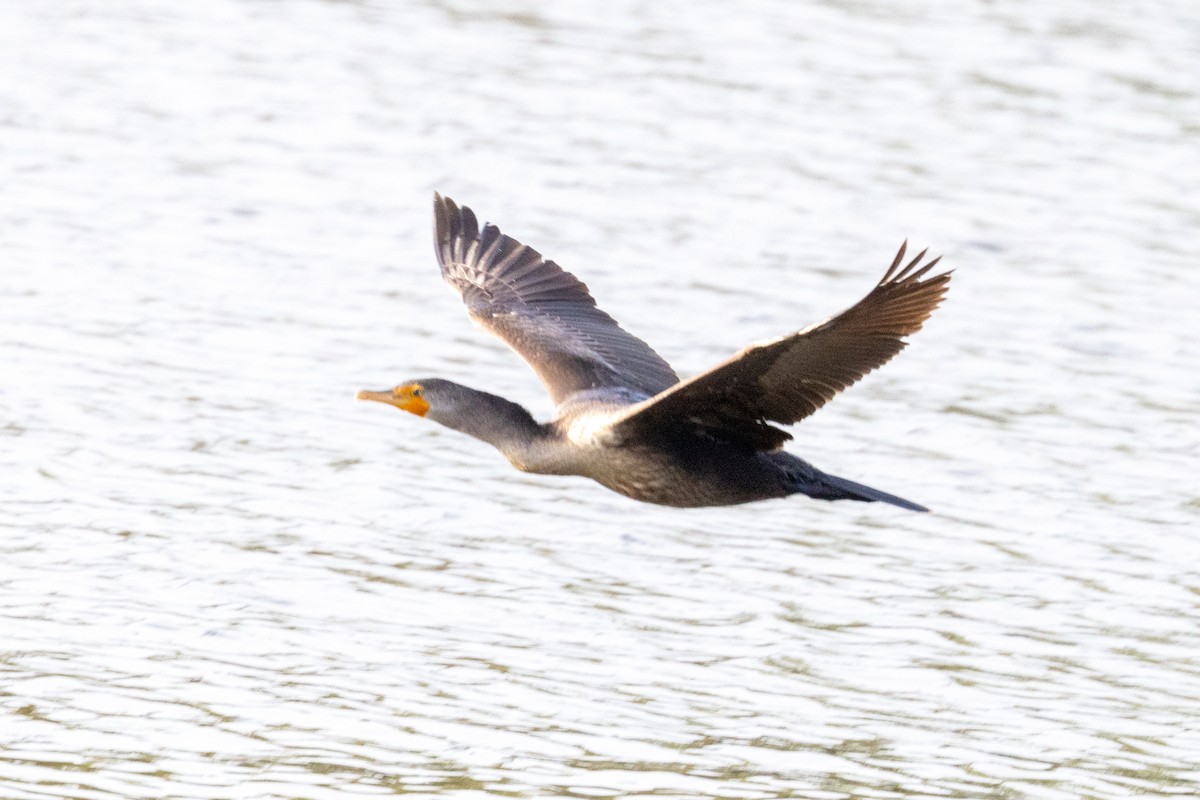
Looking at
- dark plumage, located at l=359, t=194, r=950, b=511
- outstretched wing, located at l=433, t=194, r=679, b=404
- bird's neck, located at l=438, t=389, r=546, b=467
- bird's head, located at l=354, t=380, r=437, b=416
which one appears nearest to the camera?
dark plumage, located at l=359, t=194, r=950, b=511

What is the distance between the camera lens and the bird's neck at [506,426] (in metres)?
7.67

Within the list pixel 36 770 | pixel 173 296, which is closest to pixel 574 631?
pixel 36 770

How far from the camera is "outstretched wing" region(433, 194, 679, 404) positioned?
27.7 ft

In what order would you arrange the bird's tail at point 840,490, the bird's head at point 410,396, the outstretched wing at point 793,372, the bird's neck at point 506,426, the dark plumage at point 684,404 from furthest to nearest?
the bird's head at point 410,396, the bird's neck at point 506,426, the bird's tail at point 840,490, the dark plumage at point 684,404, the outstretched wing at point 793,372

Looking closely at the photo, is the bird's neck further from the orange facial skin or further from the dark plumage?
the orange facial skin

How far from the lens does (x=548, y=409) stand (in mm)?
10539

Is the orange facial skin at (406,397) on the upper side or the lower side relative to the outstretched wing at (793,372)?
lower

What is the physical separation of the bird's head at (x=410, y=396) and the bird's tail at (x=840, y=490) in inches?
53.5

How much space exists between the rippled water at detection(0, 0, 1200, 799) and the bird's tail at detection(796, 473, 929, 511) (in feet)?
2.54

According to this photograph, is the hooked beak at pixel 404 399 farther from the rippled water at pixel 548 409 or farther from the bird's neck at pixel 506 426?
the rippled water at pixel 548 409

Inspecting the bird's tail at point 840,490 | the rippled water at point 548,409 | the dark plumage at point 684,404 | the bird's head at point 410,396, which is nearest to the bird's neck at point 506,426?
the dark plumage at point 684,404

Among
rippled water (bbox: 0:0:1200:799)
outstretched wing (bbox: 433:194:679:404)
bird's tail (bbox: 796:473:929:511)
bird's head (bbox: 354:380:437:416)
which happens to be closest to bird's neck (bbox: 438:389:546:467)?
bird's head (bbox: 354:380:437:416)

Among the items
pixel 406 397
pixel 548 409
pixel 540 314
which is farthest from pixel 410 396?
pixel 548 409

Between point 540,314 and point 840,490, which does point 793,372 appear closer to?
point 840,490
